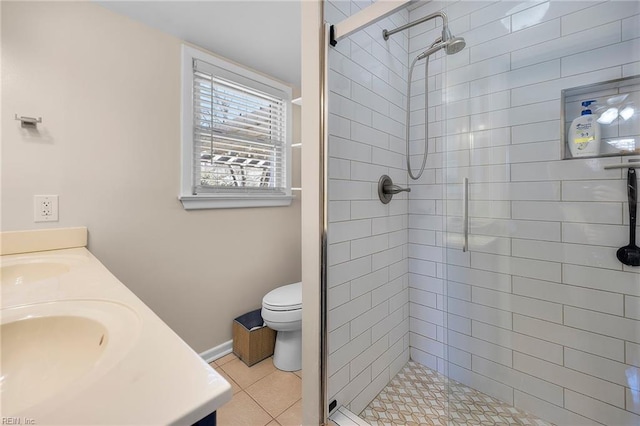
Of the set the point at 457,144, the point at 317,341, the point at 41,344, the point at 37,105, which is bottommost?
the point at 317,341

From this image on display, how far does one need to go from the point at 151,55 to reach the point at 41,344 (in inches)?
63.9

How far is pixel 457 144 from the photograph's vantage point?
5.09 ft

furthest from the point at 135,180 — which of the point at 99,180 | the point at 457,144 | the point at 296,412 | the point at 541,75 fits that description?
the point at 541,75

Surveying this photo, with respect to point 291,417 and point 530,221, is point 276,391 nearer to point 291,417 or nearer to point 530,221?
point 291,417

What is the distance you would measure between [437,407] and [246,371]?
114cm

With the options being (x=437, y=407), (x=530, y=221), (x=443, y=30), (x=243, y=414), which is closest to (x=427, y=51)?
(x=443, y=30)

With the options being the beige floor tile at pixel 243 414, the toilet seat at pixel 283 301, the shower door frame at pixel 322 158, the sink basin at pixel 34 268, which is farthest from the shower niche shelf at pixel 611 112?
the sink basin at pixel 34 268

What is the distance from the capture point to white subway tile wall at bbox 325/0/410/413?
123 centimetres

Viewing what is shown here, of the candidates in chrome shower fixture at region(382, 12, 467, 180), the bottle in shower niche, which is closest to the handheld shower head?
chrome shower fixture at region(382, 12, 467, 180)

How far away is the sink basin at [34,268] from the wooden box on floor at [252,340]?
1067 mm

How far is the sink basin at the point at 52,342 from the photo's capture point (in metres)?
0.54

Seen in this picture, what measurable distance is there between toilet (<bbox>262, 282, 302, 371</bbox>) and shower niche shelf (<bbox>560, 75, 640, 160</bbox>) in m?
1.64

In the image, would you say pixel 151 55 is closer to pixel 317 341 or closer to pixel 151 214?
pixel 151 214

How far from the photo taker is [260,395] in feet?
5.07
